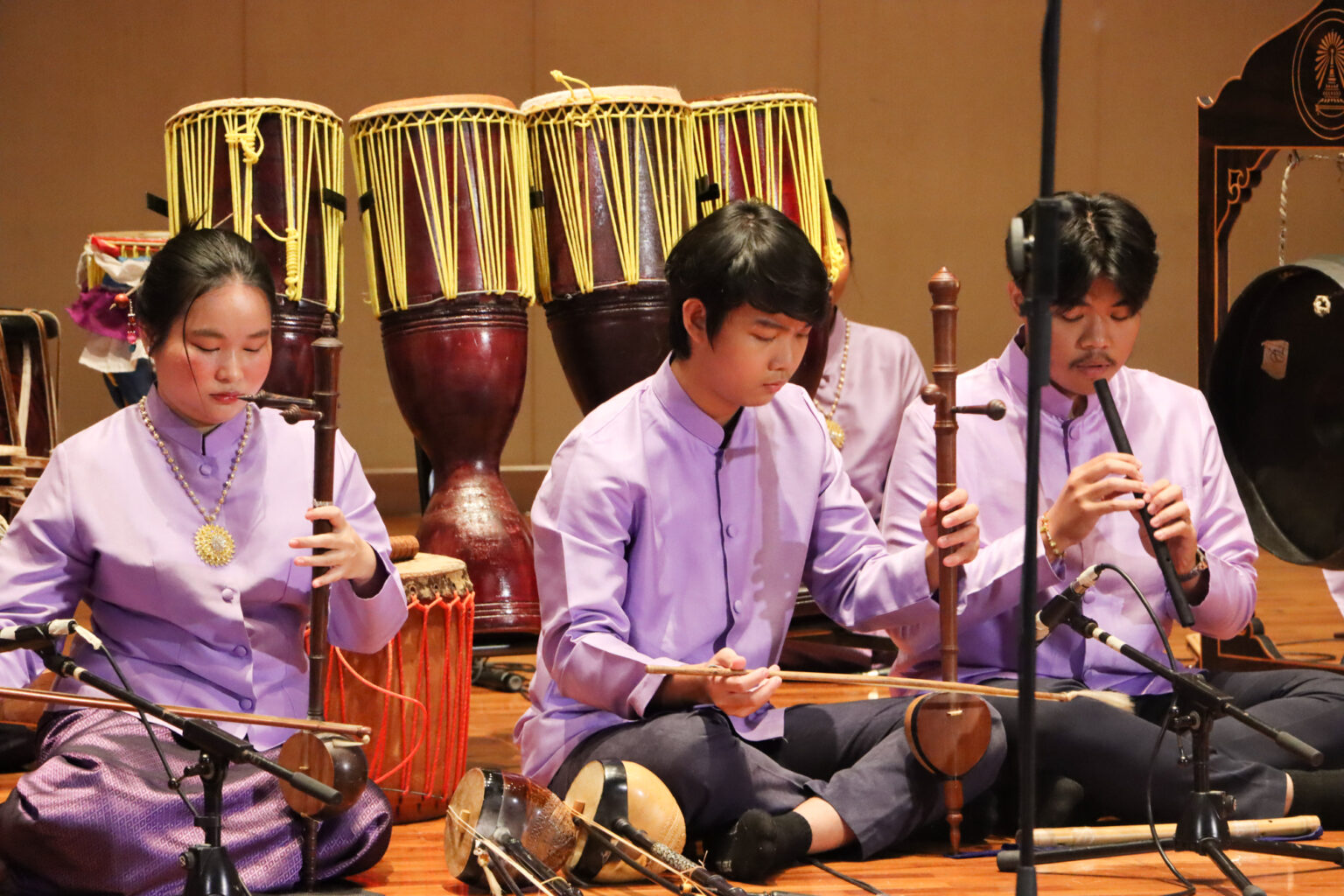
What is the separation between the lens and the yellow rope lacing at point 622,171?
137 inches

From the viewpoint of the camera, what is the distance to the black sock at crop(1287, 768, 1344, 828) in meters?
2.37

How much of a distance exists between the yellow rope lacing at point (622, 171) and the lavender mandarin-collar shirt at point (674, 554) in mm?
1150

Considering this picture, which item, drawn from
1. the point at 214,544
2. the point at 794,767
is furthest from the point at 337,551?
the point at 794,767

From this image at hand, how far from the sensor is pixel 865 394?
4.03 meters

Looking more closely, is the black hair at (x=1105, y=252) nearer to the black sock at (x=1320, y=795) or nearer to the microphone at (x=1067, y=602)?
the microphone at (x=1067, y=602)

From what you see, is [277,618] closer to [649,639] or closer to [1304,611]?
[649,639]

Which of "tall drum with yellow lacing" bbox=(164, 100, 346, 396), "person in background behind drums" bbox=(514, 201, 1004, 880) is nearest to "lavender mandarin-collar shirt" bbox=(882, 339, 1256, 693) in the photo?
"person in background behind drums" bbox=(514, 201, 1004, 880)

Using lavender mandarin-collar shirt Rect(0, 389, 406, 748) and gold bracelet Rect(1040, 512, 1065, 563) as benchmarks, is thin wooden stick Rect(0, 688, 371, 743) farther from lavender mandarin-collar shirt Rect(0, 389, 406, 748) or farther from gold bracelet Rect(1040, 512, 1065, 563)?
gold bracelet Rect(1040, 512, 1065, 563)

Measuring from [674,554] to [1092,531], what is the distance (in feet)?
2.34

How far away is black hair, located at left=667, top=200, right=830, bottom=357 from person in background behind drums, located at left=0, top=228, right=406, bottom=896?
0.59 metres

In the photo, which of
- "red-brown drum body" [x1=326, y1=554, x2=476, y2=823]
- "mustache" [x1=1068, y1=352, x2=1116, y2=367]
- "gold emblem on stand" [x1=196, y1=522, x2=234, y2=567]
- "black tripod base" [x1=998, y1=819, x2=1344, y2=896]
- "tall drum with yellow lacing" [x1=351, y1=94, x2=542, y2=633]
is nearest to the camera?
"black tripod base" [x1=998, y1=819, x2=1344, y2=896]

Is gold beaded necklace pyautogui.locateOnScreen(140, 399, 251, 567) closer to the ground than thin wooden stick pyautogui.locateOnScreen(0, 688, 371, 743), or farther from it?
farther from it

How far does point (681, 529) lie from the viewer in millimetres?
2322

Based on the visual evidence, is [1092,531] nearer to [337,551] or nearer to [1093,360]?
[1093,360]
